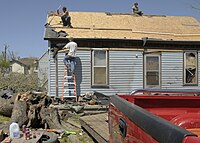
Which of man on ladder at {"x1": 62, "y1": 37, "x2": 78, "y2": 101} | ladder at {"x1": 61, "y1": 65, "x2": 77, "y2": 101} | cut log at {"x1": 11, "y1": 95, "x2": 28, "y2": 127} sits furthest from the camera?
ladder at {"x1": 61, "y1": 65, "x2": 77, "y2": 101}

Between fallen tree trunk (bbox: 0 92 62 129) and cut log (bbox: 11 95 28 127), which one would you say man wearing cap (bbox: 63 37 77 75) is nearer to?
fallen tree trunk (bbox: 0 92 62 129)

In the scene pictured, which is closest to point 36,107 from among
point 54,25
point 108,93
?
point 108,93

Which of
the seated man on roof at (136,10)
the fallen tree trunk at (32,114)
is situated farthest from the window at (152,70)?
the fallen tree trunk at (32,114)

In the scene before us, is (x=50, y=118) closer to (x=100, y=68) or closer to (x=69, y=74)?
(x=69, y=74)

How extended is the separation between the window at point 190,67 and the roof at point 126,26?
2.63ft

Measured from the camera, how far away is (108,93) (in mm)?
12883

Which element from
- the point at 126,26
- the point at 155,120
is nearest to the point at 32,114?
the point at 155,120

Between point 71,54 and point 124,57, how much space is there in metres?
2.68

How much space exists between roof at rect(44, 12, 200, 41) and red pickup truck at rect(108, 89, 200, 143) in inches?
349

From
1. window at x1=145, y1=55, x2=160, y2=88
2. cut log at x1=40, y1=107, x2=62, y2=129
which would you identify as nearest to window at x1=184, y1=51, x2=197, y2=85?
window at x1=145, y1=55, x2=160, y2=88

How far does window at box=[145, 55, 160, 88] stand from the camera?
523 inches

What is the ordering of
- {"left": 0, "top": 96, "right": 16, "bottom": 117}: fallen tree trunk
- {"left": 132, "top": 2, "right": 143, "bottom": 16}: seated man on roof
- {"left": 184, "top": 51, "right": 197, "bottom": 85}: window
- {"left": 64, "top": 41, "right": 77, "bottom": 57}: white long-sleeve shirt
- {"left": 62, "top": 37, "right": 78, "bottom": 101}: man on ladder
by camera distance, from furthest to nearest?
{"left": 132, "top": 2, "right": 143, "bottom": 16}: seated man on roof < {"left": 184, "top": 51, "right": 197, "bottom": 85}: window < {"left": 62, "top": 37, "right": 78, "bottom": 101}: man on ladder < {"left": 64, "top": 41, "right": 77, "bottom": 57}: white long-sleeve shirt < {"left": 0, "top": 96, "right": 16, "bottom": 117}: fallen tree trunk

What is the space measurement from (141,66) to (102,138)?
789 cm

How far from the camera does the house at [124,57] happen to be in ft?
41.2
